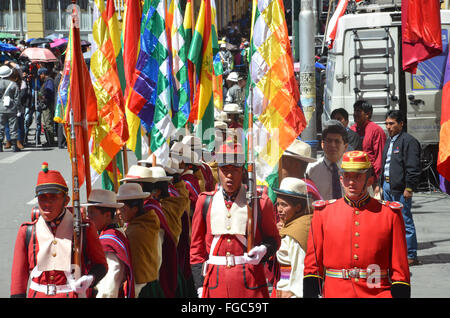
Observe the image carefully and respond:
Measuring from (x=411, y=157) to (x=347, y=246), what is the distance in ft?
16.6

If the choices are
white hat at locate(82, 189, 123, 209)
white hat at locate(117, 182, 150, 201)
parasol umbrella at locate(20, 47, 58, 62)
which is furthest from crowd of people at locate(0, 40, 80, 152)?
white hat at locate(82, 189, 123, 209)

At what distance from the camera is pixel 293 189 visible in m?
6.95

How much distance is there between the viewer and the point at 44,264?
18.9 ft

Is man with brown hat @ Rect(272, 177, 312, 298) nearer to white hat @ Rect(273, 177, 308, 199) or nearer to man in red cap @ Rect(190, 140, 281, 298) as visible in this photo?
white hat @ Rect(273, 177, 308, 199)

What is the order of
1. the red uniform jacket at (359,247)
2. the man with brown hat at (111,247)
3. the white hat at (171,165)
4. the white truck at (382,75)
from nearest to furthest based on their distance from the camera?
the red uniform jacket at (359,247) < the man with brown hat at (111,247) < the white hat at (171,165) < the white truck at (382,75)

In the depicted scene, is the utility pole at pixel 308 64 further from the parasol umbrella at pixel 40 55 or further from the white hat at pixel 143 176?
the parasol umbrella at pixel 40 55

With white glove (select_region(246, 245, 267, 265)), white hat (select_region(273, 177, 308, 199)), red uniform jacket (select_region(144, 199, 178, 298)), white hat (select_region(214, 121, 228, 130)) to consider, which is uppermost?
white hat (select_region(214, 121, 228, 130))

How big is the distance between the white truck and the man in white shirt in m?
6.69

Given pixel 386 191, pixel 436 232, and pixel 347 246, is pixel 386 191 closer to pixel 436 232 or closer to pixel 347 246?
pixel 436 232

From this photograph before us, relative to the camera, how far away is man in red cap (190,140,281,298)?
630 centimetres

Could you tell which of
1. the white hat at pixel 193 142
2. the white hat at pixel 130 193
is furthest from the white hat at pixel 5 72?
the white hat at pixel 130 193

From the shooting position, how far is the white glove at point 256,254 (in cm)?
623

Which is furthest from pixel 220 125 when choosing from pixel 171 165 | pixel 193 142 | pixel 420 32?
pixel 420 32
